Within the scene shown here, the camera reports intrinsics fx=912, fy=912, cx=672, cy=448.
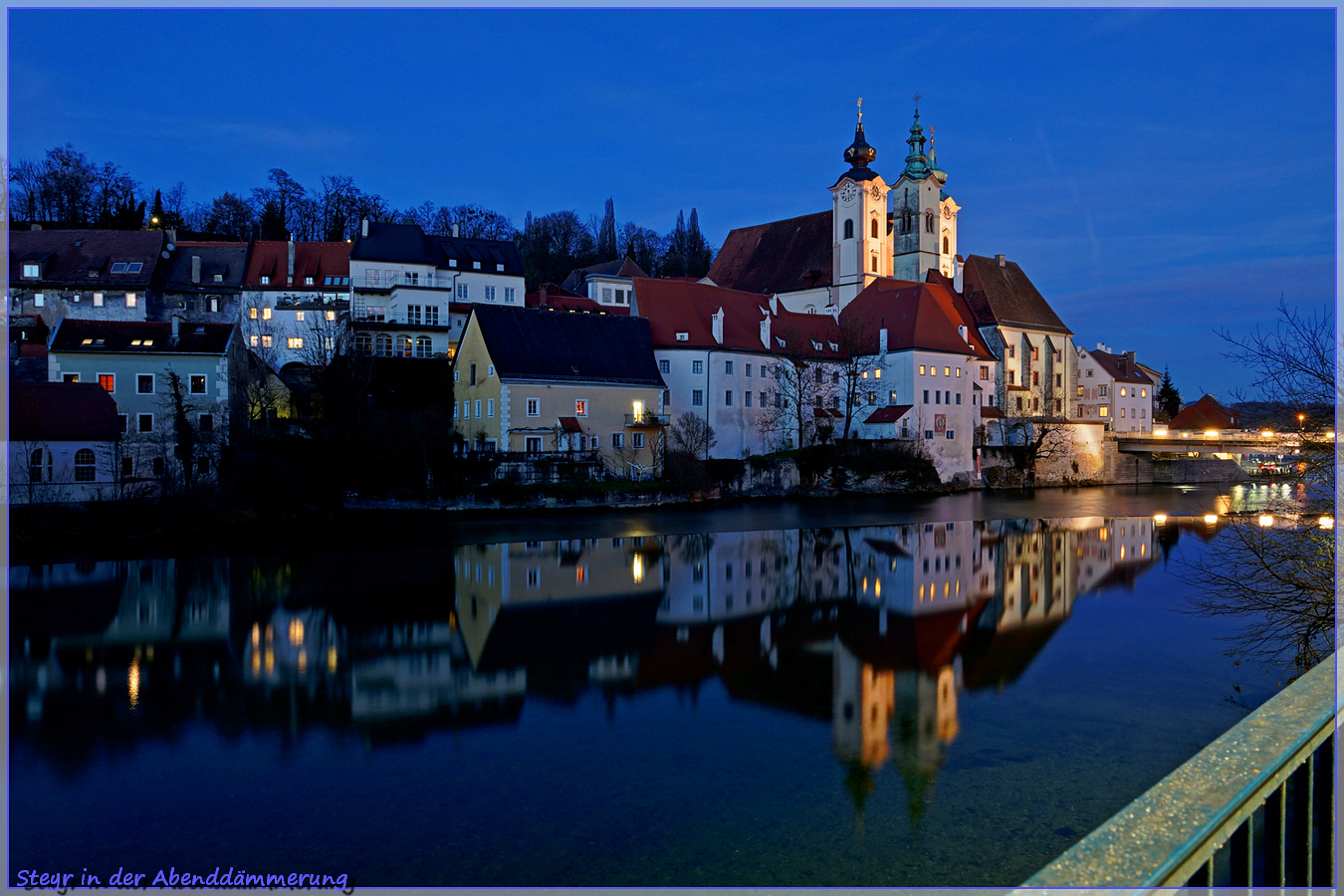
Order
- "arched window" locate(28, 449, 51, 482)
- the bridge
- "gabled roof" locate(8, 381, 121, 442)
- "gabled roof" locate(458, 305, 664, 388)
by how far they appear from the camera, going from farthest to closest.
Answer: the bridge < "gabled roof" locate(458, 305, 664, 388) < "gabled roof" locate(8, 381, 121, 442) < "arched window" locate(28, 449, 51, 482)

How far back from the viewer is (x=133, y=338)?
35.3m

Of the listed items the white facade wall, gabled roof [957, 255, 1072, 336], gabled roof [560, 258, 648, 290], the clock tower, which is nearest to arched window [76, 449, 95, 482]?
the white facade wall

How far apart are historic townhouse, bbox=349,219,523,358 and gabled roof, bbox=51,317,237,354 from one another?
1059 cm

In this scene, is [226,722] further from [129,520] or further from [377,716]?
[129,520]

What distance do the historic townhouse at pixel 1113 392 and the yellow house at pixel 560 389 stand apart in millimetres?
45504

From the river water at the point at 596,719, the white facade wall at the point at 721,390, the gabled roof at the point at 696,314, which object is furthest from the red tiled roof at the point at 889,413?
the river water at the point at 596,719

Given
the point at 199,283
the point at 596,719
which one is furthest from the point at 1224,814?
the point at 199,283

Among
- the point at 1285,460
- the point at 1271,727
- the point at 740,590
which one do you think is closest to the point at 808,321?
the point at 740,590

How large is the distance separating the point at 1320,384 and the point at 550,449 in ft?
107

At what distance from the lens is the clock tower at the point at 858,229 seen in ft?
204

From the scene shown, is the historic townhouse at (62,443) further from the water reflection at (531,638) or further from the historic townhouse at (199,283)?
the historic townhouse at (199,283)

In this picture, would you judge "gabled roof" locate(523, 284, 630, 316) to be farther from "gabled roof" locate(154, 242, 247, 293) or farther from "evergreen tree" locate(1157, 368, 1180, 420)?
"evergreen tree" locate(1157, 368, 1180, 420)

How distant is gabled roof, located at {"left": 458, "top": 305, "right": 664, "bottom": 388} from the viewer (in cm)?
4072

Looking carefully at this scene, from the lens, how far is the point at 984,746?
9750mm
